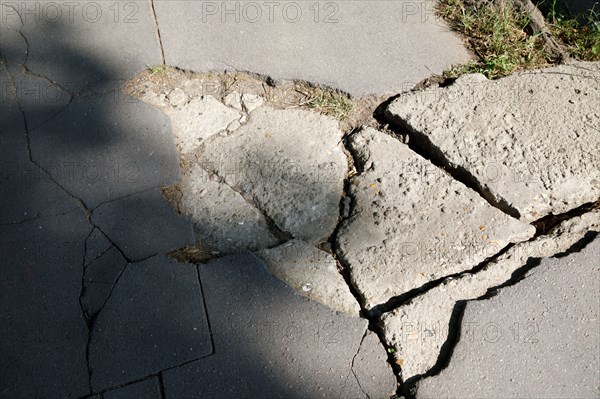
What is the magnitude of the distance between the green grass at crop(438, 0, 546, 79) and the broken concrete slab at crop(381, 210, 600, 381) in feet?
3.11

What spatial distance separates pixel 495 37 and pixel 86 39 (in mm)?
2062

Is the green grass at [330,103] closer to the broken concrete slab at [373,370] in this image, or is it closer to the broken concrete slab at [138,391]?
the broken concrete slab at [373,370]

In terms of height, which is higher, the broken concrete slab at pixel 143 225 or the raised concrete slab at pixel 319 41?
the raised concrete slab at pixel 319 41

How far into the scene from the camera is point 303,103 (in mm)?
2791

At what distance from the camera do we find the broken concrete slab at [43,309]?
200 centimetres

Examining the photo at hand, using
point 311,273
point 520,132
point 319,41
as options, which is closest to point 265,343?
point 311,273

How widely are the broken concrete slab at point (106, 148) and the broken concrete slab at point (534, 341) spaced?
1.30m

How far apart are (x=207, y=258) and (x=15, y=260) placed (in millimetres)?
713

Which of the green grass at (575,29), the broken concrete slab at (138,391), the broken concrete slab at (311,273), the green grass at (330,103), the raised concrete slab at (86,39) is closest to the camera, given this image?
the broken concrete slab at (138,391)

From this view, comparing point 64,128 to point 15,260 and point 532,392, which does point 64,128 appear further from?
point 532,392

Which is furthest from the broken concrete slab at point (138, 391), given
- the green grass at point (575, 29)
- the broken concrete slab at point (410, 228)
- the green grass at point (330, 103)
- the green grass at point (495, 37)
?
the green grass at point (575, 29)

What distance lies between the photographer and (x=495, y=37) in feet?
10.1

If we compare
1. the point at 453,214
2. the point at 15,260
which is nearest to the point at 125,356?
the point at 15,260

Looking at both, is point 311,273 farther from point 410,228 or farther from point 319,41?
point 319,41
